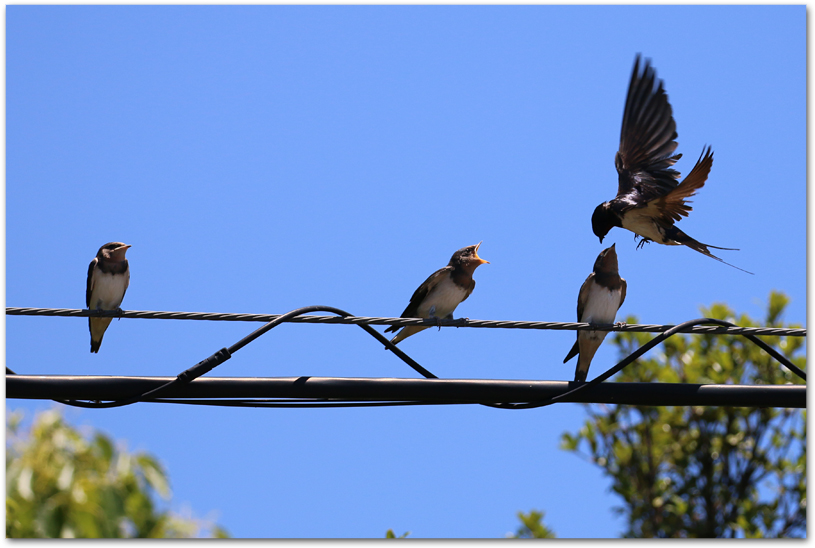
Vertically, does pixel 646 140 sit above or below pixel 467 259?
above

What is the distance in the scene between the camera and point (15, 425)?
7547 mm

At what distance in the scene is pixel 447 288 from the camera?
6285 millimetres

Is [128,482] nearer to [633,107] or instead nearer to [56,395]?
[56,395]

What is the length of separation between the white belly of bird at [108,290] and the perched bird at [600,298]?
3.92 m

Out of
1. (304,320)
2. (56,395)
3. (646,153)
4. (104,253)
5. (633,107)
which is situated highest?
(633,107)

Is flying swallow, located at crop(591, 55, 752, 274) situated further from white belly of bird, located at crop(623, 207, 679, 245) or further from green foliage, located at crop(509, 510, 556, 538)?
green foliage, located at crop(509, 510, 556, 538)

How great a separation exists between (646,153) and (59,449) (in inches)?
239

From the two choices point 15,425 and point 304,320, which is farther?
point 15,425

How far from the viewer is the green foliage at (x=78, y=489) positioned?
18.1 feet

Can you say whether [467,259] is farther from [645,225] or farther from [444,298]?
[645,225]

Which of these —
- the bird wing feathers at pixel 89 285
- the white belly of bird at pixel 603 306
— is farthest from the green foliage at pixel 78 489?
the white belly of bird at pixel 603 306

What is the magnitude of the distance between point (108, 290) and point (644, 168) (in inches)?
190

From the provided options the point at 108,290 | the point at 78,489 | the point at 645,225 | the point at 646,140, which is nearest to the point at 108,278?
the point at 108,290

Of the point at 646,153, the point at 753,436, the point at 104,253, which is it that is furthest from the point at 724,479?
the point at 104,253
